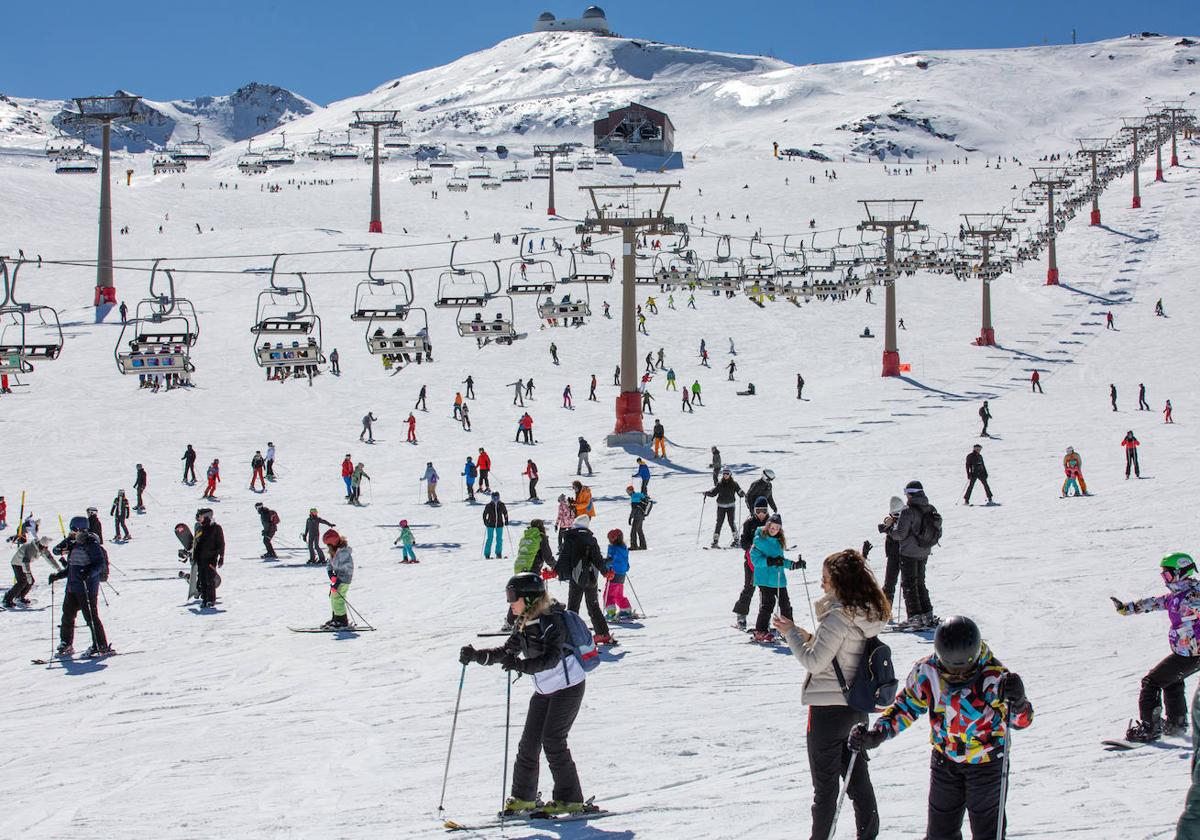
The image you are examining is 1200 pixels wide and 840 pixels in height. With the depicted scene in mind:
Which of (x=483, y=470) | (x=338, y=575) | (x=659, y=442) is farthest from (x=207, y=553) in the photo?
(x=659, y=442)

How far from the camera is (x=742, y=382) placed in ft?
126

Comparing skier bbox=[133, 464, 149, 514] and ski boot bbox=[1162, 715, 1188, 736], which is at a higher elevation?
ski boot bbox=[1162, 715, 1188, 736]

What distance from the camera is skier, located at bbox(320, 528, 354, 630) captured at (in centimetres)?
1115

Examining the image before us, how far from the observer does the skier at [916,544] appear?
902 cm

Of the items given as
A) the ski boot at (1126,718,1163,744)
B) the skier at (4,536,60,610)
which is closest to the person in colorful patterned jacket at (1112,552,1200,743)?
the ski boot at (1126,718,1163,744)

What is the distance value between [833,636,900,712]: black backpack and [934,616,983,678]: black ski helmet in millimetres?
466

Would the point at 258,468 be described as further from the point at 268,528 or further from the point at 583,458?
the point at 268,528

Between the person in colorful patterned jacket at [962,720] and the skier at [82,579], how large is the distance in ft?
25.2

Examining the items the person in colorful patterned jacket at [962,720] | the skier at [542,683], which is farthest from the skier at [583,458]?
the person in colorful patterned jacket at [962,720]

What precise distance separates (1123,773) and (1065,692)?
5.43 ft

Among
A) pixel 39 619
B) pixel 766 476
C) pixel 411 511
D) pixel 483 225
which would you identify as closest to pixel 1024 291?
pixel 483 225

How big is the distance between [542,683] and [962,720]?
6.75 ft

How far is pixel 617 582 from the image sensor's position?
35.5ft

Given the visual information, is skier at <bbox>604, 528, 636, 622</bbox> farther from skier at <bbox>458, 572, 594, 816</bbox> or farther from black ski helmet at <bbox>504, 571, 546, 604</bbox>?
black ski helmet at <bbox>504, 571, 546, 604</bbox>
